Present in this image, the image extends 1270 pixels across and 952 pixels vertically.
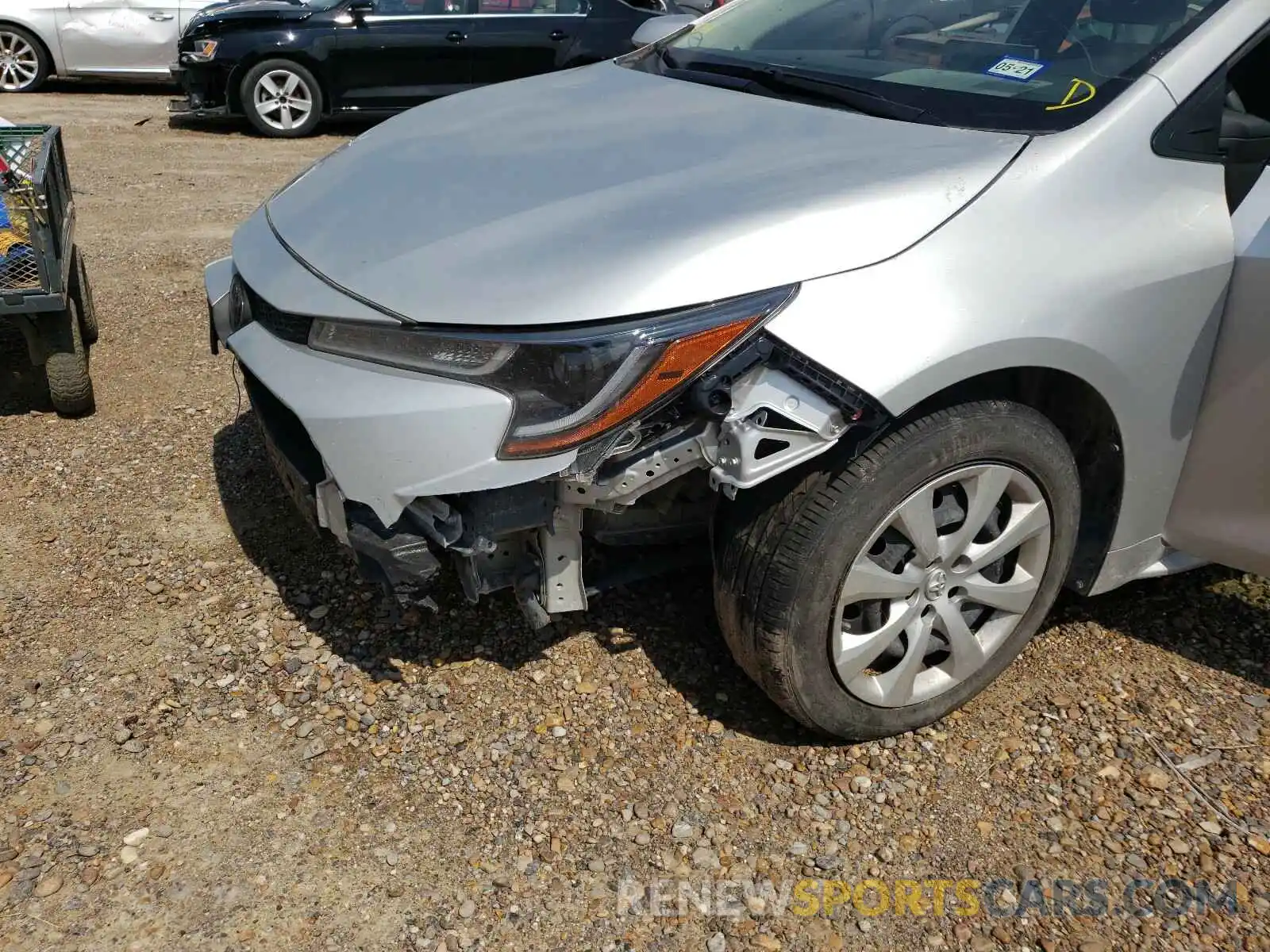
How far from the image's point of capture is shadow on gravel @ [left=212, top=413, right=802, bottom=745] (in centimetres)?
274

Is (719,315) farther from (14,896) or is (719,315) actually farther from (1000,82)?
(14,896)

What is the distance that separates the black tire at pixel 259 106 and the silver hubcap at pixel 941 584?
317 inches

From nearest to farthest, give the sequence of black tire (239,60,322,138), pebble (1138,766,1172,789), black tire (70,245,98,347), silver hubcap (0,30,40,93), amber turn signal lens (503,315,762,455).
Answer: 1. amber turn signal lens (503,315,762,455)
2. pebble (1138,766,1172,789)
3. black tire (70,245,98,347)
4. black tire (239,60,322,138)
5. silver hubcap (0,30,40,93)

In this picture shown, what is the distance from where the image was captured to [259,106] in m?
8.98

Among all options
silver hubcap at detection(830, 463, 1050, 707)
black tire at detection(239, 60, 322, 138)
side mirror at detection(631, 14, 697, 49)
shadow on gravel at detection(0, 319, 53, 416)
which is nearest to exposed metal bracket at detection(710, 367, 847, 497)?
silver hubcap at detection(830, 463, 1050, 707)

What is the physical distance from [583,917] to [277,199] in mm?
1895

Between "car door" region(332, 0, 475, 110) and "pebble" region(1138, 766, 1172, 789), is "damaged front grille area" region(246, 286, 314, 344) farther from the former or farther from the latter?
"car door" region(332, 0, 475, 110)

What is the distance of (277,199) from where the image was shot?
2.79 meters

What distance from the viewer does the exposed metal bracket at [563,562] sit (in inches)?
86.3

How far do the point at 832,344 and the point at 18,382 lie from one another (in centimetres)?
357

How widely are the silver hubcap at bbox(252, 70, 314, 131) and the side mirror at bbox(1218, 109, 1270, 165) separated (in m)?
8.10

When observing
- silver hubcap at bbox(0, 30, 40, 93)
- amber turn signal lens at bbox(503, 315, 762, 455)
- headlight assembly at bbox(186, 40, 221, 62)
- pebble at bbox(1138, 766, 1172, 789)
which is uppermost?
amber turn signal lens at bbox(503, 315, 762, 455)

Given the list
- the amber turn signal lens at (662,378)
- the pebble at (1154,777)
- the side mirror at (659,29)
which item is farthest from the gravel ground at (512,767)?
the side mirror at (659,29)

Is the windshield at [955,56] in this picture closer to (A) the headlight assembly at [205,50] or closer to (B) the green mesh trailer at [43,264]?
(B) the green mesh trailer at [43,264]
